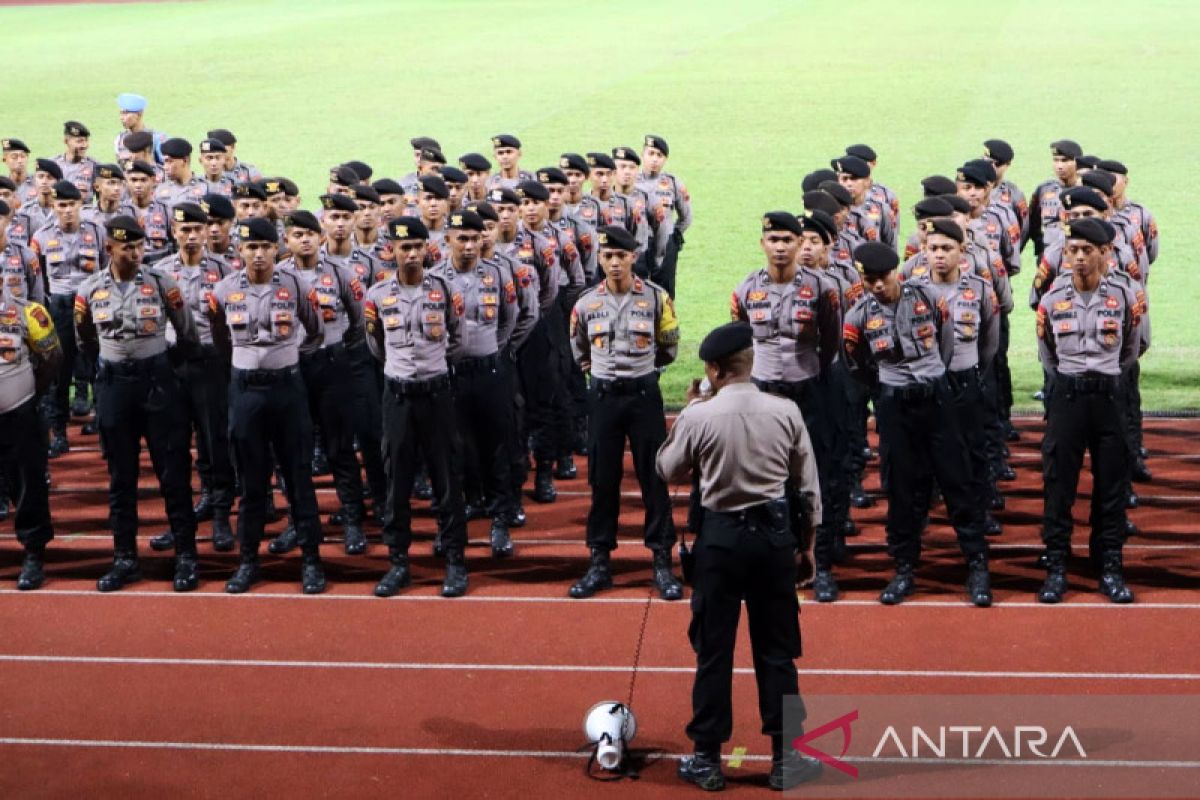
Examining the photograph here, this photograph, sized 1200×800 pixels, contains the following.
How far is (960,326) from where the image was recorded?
9773 mm

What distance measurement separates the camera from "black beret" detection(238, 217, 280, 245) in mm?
10086

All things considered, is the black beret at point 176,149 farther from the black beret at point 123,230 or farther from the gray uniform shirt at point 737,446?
the gray uniform shirt at point 737,446

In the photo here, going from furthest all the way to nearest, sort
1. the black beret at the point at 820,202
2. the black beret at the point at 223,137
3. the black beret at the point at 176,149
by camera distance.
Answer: the black beret at the point at 223,137 → the black beret at the point at 176,149 → the black beret at the point at 820,202

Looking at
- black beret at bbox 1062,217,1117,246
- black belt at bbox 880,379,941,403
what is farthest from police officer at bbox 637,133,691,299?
black beret at bbox 1062,217,1117,246

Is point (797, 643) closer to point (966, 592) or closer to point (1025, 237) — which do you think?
point (966, 592)

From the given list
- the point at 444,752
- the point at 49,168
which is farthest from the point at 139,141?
the point at 444,752

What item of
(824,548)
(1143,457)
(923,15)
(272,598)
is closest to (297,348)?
(272,598)

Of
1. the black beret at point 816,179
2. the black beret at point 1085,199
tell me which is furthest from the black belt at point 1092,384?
the black beret at point 816,179

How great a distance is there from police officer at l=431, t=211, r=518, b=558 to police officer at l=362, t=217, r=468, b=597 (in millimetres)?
256

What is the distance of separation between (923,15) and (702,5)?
13.2 ft

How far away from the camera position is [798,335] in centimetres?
980

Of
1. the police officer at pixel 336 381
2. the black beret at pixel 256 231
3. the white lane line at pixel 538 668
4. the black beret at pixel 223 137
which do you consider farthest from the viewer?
the black beret at pixel 223 137

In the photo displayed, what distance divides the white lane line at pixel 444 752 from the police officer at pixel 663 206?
7621mm

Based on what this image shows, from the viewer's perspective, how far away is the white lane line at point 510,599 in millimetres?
9570
